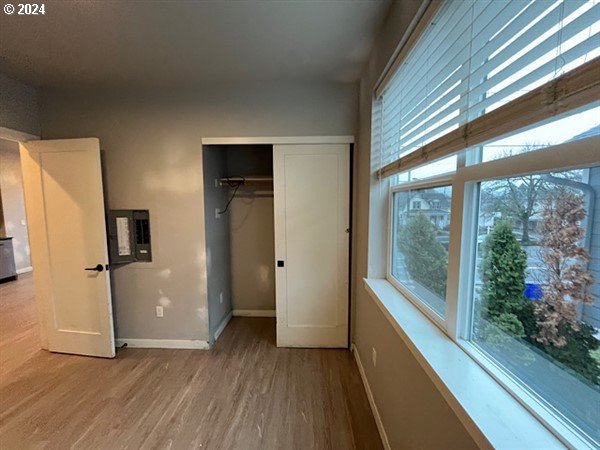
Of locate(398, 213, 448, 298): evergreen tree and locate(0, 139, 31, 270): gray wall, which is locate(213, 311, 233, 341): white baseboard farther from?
locate(0, 139, 31, 270): gray wall

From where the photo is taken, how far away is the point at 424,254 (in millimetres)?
1492

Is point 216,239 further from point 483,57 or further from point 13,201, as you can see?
point 13,201

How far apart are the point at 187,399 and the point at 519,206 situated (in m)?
2.43

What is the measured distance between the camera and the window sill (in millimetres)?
682

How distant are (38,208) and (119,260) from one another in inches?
34.6

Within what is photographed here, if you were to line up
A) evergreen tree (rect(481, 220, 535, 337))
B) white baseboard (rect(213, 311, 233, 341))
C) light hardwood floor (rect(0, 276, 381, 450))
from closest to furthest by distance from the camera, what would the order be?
evergreen tree (rect(481, 220, 535, 337)), light hardwood floor (rect(0, 276, 381, 450)), white baseboard (rect(213, 311, 233, 341))

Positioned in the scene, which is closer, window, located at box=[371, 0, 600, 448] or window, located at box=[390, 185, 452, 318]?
window, located at box=[371, 0, 600, 448]

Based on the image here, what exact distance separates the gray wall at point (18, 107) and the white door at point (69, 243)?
0.18m

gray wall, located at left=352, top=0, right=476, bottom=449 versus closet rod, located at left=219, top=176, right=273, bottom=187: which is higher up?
closet rod, located at left=219, top=176, right=273, bottom=187

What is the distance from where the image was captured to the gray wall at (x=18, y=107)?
2.36 metres

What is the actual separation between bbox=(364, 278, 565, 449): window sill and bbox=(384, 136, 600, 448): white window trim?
2cm

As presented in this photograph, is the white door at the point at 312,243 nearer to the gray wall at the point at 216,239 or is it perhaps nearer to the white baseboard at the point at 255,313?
the gray wall at the point at 216,239
